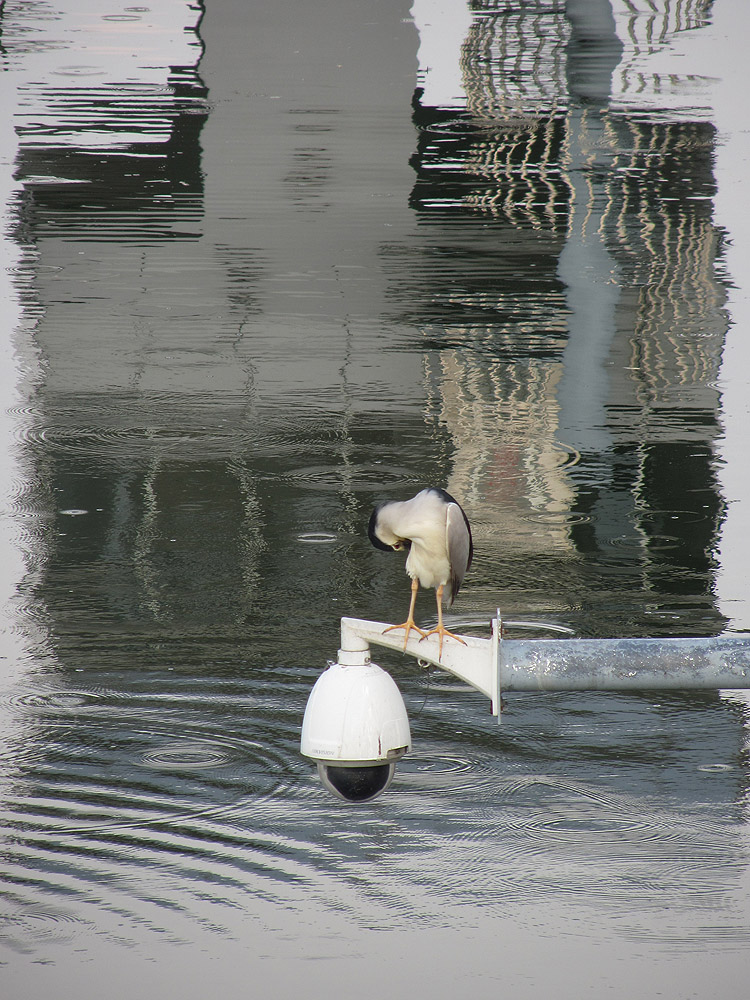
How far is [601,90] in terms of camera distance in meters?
15.1

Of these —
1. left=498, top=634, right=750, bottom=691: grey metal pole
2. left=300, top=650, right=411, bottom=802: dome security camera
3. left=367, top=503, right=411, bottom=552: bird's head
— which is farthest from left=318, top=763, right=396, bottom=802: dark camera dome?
left=367, top=503, right=411, bottom=552: bird's head

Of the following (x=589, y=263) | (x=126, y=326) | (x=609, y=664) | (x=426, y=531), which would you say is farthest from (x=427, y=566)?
(x=589, y=263)

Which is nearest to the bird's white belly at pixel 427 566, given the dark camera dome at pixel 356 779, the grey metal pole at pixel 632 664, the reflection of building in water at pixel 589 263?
the dark camera dome at pixel 356 779

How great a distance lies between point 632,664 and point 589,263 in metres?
11.9

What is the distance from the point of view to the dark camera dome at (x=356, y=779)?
8.99 feet

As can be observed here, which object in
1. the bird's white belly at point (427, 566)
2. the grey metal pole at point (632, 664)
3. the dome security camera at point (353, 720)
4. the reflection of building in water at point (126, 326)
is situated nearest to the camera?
the grey metal pole at point (632, 664)

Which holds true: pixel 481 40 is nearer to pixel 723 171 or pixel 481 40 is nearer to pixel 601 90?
pixel 601 90

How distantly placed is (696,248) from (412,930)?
11.2 m

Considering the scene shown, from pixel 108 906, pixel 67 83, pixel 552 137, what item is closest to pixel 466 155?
pixel 552 137

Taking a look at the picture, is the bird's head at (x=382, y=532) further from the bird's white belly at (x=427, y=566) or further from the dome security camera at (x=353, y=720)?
the dome security camera at (x=353, y=720)

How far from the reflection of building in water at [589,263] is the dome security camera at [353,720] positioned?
5.68 meters

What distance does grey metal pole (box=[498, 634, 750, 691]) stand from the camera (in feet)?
7.18

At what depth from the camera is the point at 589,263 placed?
13617 mm

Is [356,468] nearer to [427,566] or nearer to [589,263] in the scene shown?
[589,263]
